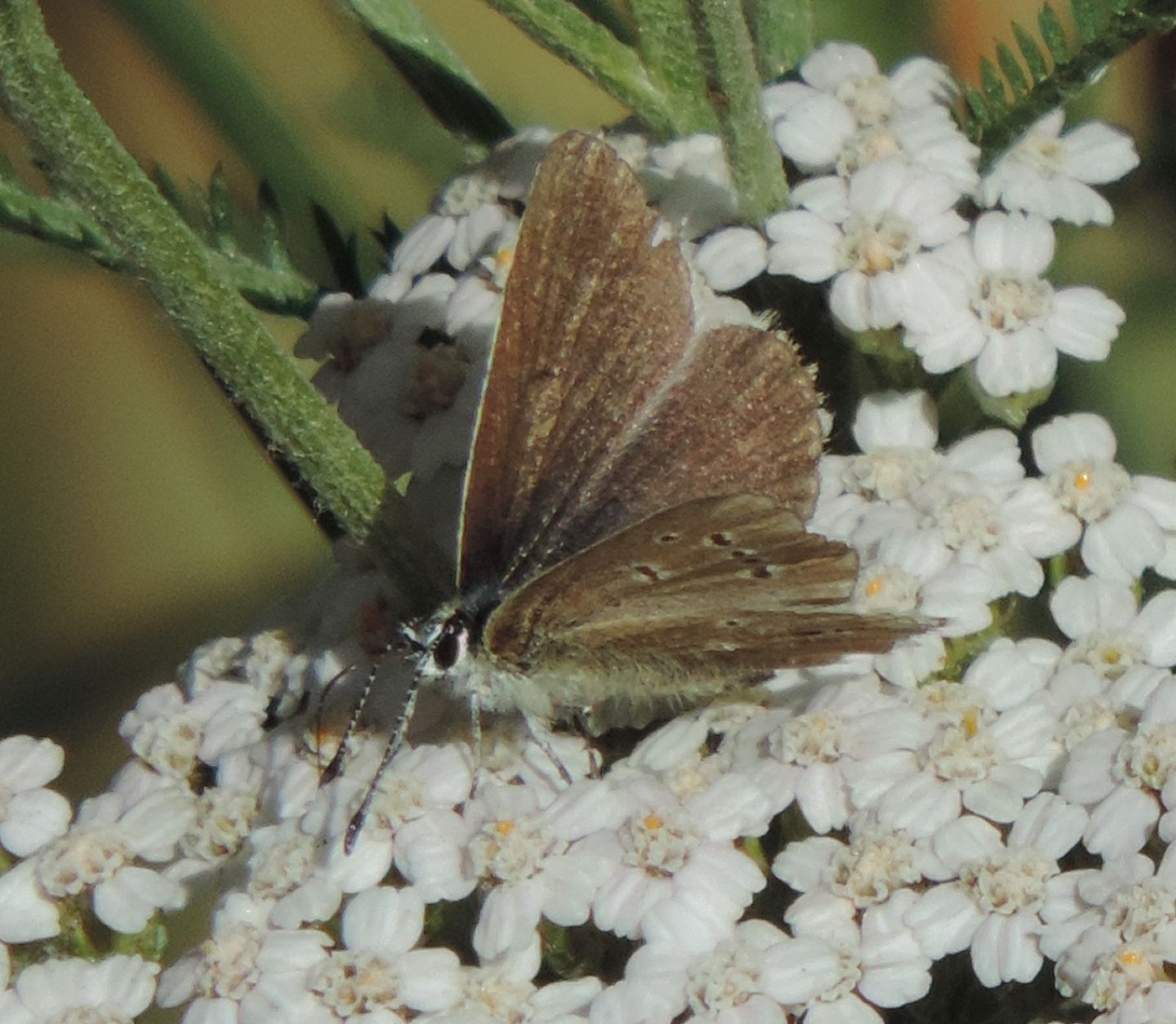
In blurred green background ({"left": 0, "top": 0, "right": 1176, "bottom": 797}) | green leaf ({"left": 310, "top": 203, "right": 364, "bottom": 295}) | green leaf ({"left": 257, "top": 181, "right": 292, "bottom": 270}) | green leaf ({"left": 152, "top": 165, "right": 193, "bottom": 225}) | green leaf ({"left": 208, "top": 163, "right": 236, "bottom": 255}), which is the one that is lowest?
blurred green background ({"left": 0, "top": 0, "right": 1176, "bottom": 797})

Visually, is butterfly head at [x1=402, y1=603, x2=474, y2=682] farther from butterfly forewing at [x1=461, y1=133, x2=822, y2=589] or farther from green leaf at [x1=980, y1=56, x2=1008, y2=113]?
green leaf at [x1=980, y1=56, x2=1008, y2=113]

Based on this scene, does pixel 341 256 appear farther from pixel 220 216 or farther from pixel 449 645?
pixel 449 645

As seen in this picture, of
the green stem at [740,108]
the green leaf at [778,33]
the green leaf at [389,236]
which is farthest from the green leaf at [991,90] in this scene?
the green leaf at [389,236]

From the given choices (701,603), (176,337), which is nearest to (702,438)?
(701,603)

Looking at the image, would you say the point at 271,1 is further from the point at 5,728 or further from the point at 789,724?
the point at 789,724

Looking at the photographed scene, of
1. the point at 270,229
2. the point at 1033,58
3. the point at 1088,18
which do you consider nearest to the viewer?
the point at 1088,18

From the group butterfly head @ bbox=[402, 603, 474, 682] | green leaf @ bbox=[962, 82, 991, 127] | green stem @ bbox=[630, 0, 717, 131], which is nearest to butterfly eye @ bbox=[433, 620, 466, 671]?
butterfly head @ bbox=[402, 603, 474, 682]

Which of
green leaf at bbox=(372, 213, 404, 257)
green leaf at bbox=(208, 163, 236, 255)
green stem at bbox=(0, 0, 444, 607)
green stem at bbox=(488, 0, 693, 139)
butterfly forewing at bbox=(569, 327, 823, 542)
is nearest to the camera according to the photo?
green stem at bbox=(0, 0, 444, 607)
